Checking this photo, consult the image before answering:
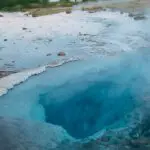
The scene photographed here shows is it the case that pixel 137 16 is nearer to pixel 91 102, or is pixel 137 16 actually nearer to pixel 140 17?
pixel 140 17

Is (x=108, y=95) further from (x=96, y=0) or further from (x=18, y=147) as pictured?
(x=96, y=0)

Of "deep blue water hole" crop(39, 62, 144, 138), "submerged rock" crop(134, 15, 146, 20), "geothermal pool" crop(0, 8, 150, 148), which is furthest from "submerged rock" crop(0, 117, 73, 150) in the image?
"submerged rock" crop(134, 15, 146, 20)

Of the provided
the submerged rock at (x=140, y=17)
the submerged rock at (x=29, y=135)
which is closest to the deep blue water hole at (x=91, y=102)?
the submerged rock at (x=29, y=135)

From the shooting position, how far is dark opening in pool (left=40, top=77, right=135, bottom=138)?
951 centimetres

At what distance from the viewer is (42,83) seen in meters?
12.0

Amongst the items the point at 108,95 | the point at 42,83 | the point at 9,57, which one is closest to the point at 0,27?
the point at 9,57

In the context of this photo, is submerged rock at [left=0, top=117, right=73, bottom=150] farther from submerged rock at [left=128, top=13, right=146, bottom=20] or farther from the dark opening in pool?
submerged rock at [left=128, top=13, right=146, bottom=20]

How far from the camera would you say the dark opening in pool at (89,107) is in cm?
951

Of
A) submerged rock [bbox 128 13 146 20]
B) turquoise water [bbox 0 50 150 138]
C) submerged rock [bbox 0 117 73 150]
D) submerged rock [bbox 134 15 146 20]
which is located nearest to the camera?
submerged rock [bbox 0 117 73 150]

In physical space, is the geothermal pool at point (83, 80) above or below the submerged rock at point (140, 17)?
below

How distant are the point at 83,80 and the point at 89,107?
6.14 feet

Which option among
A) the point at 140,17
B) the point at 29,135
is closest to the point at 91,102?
the point at 29,135

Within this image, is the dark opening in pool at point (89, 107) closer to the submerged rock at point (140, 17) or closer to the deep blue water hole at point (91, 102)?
the deep blue water hole at point (91, 102)

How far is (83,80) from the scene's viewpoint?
12.1 meters
